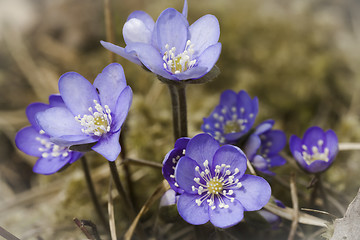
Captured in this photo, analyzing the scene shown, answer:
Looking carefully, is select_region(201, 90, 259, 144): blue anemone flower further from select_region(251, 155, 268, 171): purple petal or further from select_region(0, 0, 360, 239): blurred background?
select_region(0, 0, 360, 239): blurred background

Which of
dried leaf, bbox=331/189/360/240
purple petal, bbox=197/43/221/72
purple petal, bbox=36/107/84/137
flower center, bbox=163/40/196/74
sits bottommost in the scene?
dried leaf, bbox=331/189/360/240

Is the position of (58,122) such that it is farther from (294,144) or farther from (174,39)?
(294,144)

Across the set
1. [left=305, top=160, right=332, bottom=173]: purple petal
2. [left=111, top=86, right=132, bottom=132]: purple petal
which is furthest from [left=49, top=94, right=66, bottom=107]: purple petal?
[left=305, top=160, right=332, bottom=173]: purple petal

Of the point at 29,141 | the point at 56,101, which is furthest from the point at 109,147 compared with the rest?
the point at 29,141

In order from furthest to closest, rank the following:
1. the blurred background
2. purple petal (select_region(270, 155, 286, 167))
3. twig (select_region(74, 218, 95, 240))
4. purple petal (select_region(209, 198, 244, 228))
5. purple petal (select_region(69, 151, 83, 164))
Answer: the blurred background → purple petal (select_region(270, 155, 286, 167)) → purple petal (select_region(69, 151, 83, 164)) → twig (select_region(74, 218, 95, 240)) → purple petal (select_region(209, 198, 244, 228))

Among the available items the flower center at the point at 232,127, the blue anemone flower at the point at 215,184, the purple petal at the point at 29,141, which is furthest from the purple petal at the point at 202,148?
the purple petal at the point at 29,141

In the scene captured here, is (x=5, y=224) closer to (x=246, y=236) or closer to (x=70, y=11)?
(x=246, y=236)
